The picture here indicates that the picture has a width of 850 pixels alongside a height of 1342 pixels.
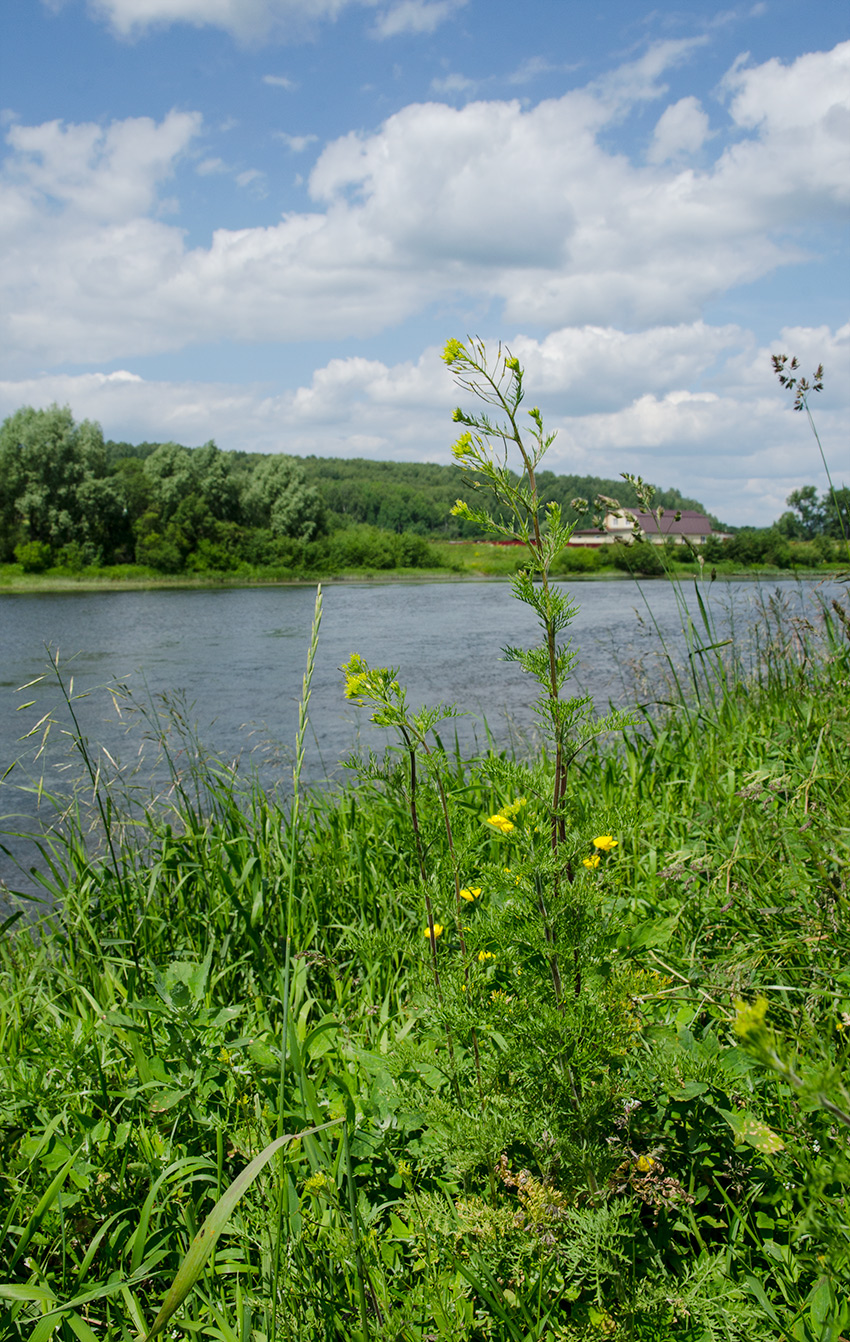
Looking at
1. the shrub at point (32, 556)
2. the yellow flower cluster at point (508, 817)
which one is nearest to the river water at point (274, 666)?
the yellow flower cluster at point (508, 817)

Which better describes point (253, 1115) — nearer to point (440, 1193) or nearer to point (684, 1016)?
point (440, 1193)

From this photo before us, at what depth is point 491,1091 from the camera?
1.22 meters

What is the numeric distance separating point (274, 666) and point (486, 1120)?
39.1ft

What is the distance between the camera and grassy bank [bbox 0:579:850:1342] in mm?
1052

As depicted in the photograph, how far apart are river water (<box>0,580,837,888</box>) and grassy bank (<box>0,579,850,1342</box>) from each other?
0.80 meters

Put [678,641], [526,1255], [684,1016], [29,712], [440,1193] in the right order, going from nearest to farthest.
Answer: [526,1255] → [440,1193] → [684,1016] → [29,712] → [678,641]

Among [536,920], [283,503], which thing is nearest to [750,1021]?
[536,920]

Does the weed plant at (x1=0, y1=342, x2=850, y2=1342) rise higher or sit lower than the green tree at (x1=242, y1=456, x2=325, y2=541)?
lower

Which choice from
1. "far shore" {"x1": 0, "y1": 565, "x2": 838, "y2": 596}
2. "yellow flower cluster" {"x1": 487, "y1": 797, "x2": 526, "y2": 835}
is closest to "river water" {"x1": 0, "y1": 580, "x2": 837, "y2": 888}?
"yellow flower cluster" {"x1": 487, "y1": 797, "x2": 526, "y2": 835}

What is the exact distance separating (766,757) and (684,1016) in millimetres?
1807

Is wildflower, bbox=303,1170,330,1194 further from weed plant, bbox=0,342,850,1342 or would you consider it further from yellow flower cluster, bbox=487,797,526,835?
yellow flower cluster, bbox=487,797,526,835

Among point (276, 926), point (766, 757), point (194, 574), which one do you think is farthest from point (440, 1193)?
point (194, 574)

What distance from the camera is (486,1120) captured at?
44.6 inches

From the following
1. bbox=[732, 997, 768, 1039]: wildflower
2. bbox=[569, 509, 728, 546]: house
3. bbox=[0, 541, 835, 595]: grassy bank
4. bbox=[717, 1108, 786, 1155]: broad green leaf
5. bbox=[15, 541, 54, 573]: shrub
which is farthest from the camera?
bbox=[15, 541, 54, 573]: shrub
